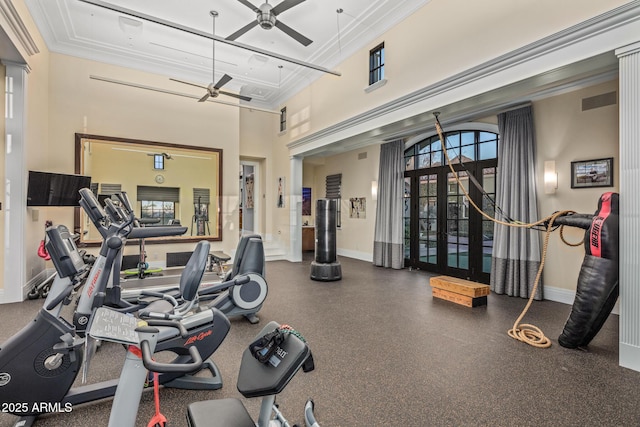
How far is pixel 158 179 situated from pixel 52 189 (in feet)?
7.77

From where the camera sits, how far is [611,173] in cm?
437

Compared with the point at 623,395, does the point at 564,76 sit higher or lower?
higher

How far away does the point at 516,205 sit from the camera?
522 cm

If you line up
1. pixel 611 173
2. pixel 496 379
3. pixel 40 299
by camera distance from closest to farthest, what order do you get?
pixel 496 379 < pixel 611 173 < pixel 40 299

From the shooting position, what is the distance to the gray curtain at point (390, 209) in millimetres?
7672

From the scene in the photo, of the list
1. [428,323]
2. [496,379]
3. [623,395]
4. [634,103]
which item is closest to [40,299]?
[428,323]

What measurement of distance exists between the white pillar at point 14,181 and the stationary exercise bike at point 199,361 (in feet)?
16.5

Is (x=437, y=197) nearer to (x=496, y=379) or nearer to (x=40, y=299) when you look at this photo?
(x=496, y=379)

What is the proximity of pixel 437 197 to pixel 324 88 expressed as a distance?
3.55m

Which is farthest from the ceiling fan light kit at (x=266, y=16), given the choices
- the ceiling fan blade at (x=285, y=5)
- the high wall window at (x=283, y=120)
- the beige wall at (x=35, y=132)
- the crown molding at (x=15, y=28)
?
the high wall window at (x=283, y=120)

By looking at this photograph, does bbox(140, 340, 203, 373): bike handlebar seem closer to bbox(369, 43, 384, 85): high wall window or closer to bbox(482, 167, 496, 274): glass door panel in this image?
bbox(369, 43, 384, 85): high wall window

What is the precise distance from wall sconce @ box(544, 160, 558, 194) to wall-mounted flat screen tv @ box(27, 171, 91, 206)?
735 centimetres

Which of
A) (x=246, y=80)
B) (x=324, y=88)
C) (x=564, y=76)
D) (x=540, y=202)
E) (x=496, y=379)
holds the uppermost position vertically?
(x=246, y=80)

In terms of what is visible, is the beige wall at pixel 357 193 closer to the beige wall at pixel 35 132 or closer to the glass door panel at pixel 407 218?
the glass door panel at pixel 407 218
